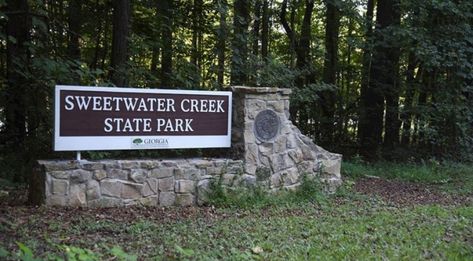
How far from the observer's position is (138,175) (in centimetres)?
643

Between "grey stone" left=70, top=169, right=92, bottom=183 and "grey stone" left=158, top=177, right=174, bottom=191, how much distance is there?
36.8 inches

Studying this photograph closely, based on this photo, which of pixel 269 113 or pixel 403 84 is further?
pixel 403 84

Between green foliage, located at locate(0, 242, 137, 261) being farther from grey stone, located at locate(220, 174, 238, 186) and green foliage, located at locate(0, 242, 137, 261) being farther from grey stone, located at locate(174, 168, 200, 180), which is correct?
grey stone, located at locate(220, 174, 238, 186)

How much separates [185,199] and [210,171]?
1.70ft

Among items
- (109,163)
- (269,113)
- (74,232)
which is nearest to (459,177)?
(269,113)

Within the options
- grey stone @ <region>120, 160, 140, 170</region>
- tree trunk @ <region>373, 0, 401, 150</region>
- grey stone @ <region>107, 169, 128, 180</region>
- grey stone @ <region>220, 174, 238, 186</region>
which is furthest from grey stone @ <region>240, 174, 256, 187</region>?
tree trunk @ <region>373, 0, 401, 150</region>

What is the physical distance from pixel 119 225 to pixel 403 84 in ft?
33.2

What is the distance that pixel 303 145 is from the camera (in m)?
7.85

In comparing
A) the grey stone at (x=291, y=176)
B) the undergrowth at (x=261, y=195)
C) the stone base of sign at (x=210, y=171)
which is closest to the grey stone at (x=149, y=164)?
the stone base of sign at (x=210, y=171)

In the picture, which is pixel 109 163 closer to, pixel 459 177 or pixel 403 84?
pixel 459 177

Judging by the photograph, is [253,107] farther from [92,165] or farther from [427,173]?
[427,173]

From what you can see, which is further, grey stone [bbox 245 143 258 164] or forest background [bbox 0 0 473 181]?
forest background [bbox 0 0 473 181]

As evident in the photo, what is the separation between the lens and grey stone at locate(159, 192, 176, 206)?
6.61m

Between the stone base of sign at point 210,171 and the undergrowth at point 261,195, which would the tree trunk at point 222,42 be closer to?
the stone base of sign at point 210,171
